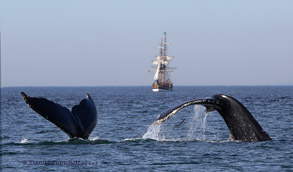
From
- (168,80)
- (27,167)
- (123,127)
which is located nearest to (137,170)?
(27,167)

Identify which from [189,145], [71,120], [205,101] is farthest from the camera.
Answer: [189,145]

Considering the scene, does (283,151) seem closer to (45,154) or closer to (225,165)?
(225,165)

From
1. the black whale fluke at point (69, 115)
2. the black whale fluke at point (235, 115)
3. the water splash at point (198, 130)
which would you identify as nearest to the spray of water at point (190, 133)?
the water splash at point (198, 130)

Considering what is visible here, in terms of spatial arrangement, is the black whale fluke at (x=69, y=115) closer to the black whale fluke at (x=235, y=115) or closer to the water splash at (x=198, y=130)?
the water splash at (x=198, y=130)

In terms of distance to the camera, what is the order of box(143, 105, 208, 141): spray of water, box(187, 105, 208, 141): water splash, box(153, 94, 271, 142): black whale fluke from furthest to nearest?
box(143, 105, 208, 141): spray of water < box(187, 105, 208, 141): water splash < box(153, 94, 271, 142): black whale fluke

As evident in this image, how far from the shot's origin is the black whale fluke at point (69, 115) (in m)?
14.6

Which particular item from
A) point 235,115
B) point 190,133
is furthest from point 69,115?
point 190,133

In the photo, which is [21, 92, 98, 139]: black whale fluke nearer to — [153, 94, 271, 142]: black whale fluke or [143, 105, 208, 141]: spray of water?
[143, 105, 208, 141]: spray of water

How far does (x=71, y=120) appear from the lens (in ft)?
49.9

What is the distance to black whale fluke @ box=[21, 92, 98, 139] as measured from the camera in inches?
573

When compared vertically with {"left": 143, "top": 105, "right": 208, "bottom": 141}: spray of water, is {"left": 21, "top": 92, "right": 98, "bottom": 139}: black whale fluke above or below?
above

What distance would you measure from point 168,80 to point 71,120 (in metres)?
153

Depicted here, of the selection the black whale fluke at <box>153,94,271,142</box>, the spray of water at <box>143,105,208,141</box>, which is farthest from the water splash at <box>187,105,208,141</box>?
the black whale fluke at <box>153,94,271,142</box>

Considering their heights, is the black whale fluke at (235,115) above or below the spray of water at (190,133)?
above
